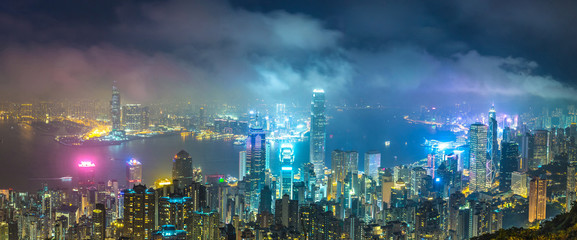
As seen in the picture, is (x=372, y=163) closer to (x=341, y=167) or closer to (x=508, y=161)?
(x=341, y=167)

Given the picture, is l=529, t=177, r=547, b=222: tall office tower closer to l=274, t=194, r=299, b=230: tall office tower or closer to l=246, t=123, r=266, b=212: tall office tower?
l=274, t=194, r=299, b=230: tall office tower

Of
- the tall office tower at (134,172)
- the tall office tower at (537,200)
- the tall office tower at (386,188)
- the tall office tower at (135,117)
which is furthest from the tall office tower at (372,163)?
the tall office tower at (135,117)

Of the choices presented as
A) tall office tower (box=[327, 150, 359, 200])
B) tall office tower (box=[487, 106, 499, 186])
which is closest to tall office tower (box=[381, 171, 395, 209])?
tall office tower (box=[327, 150, 359, 200])

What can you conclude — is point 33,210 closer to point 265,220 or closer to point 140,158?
point 265,220

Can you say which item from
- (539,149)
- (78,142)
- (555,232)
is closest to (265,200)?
(78,142)

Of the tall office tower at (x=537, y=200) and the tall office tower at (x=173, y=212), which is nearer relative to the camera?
the tall office tower at (x=173, y=212)

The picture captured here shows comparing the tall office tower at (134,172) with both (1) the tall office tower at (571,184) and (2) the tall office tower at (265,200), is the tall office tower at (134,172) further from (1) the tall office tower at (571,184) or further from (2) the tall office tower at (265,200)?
(1) the tall office tower at (571,184)

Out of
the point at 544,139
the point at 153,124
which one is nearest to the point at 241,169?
the point at 153,124
